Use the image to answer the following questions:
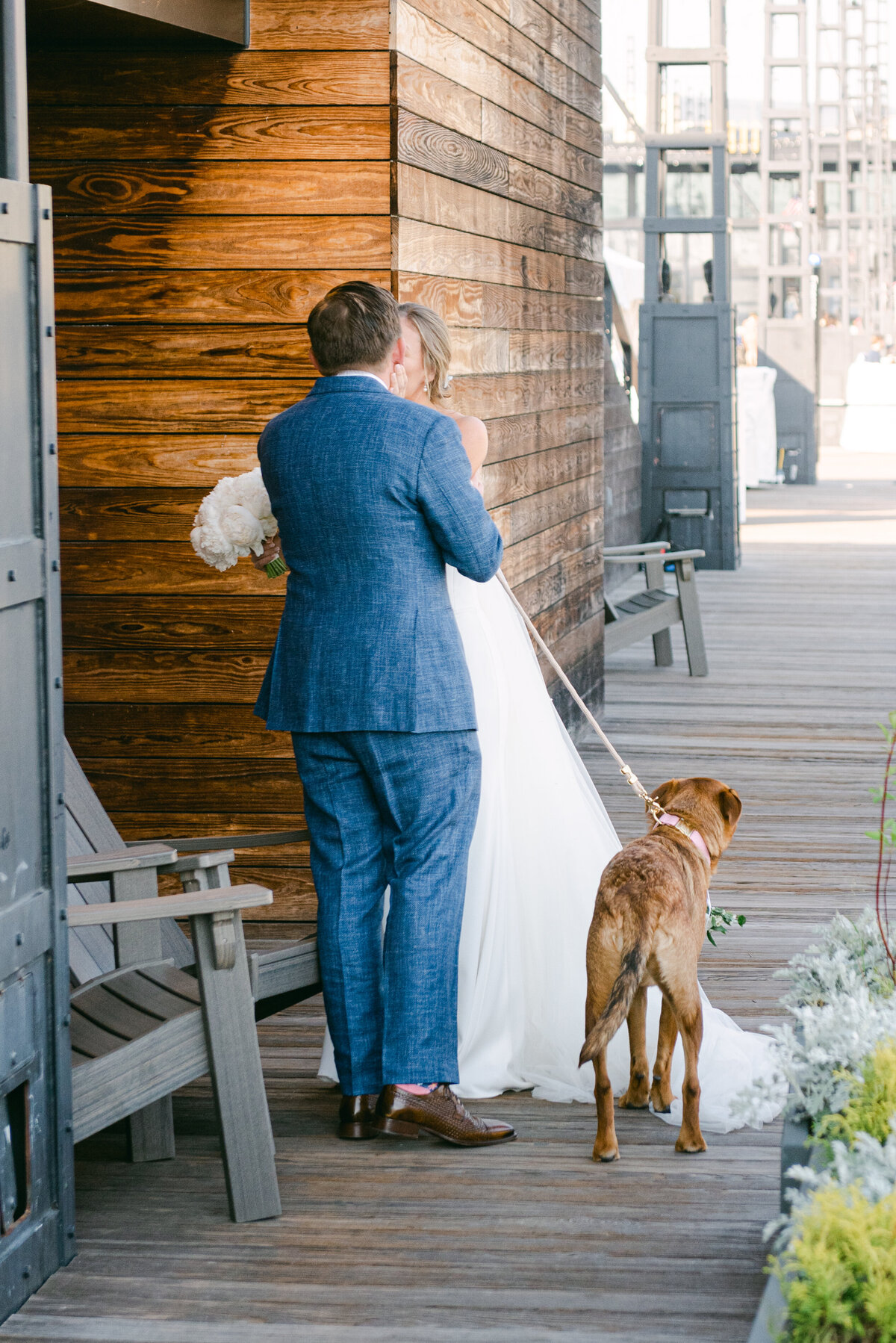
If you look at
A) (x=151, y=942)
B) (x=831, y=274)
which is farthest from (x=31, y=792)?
(x=831, y=274)

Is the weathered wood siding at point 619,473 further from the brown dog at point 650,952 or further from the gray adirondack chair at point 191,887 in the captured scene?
the brown dog at point 650,952

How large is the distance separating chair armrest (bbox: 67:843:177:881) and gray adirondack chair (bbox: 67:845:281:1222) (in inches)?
8.5

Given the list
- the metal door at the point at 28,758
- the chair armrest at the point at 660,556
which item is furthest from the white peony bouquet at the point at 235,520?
the chair armrest at the point at 660,556

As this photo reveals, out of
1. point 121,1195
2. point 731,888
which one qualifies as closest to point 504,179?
point 731,888

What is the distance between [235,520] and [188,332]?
3.67 feet

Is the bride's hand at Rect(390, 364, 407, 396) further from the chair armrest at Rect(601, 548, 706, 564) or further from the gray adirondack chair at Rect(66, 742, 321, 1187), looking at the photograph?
the chair armrest at Rect(601, 548, 706, 564)

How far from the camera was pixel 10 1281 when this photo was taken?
2436mm

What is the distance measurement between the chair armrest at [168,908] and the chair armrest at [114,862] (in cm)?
34

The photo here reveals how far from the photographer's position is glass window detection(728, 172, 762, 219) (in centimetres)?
4906

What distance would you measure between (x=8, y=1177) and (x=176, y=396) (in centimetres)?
233

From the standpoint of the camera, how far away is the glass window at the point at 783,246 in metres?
31.9

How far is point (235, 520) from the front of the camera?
3244 millimetres

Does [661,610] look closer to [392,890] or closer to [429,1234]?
[392,890]

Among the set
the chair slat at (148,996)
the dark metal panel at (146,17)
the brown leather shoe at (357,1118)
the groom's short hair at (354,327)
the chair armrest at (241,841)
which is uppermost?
the dark metal panel at (146,17)
